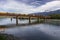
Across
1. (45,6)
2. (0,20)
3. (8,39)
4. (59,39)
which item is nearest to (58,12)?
(45,6)

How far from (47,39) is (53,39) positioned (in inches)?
8.3

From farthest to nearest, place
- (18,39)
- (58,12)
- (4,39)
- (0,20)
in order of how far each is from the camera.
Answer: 1. (0,20)
2. (58,12)
3. (18,39)
4. (4,39)

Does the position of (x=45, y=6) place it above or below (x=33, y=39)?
above

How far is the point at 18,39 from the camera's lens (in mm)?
4586

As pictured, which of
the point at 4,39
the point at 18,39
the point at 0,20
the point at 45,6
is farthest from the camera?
the point at 0,20

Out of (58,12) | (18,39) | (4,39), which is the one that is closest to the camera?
(4,39)

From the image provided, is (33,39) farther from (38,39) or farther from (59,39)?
(59,39)

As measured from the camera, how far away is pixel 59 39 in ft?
15.8

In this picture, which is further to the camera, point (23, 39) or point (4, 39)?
point (23, 39)

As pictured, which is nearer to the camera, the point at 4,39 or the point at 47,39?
the point at 4,39

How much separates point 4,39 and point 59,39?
6.12 ft

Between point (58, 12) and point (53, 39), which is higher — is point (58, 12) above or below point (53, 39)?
above

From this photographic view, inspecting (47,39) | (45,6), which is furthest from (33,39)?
(45,6)

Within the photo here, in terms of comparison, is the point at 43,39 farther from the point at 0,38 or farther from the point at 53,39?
the point at 0,38
